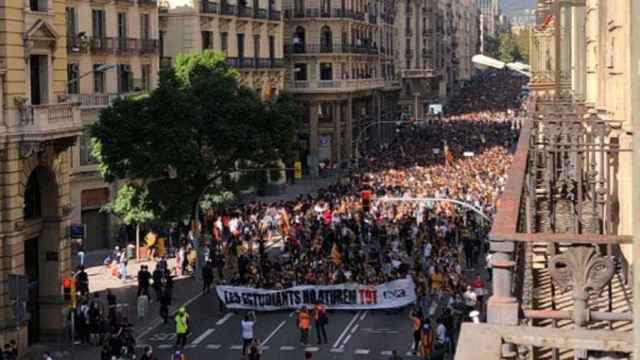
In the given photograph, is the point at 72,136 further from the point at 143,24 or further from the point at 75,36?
the point at 143,24

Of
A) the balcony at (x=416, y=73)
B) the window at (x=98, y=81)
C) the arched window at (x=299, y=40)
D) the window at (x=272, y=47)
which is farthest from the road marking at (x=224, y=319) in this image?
the balcony at (x=416, y=73)

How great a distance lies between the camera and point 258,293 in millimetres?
34594

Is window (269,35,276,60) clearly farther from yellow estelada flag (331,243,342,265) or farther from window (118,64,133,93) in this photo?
yellow estelada flag (331,243,342,265)

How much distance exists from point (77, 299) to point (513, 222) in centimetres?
2703

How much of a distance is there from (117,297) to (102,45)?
14.6 m

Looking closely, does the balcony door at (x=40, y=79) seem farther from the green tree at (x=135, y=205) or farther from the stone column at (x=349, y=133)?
the stone column at (x=349, y=133)

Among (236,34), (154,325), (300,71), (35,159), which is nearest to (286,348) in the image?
(154,325)

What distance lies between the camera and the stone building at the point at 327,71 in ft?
265

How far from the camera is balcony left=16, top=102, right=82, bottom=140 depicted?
29719mm

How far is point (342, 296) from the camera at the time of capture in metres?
34.3

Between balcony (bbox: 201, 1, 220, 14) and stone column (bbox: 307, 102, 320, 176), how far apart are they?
62.3 ft

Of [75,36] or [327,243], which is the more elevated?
[75,36]

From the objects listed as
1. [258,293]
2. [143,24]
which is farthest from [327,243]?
[143,24]

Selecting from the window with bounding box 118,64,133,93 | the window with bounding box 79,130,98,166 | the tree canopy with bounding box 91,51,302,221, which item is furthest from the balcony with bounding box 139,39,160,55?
the tree canopy with bounding box 91,51,302,221
